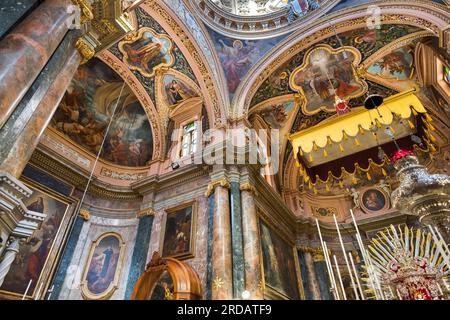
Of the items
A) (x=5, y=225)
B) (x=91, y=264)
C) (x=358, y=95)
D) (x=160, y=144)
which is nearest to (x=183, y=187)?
(x=160, y=144)

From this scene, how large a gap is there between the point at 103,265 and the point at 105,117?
4.79 metres

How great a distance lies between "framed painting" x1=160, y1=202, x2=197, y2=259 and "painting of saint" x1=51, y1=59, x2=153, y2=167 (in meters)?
3.12

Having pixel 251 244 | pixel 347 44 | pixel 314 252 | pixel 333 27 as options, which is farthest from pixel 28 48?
pixel 314 252

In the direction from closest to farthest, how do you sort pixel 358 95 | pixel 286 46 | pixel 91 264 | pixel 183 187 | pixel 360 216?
pixel 91 264 → pixel 183 187 → pixel 286 46 → pixel 358 95 → pixel 360 216

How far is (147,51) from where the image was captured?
Answer: 8781mm

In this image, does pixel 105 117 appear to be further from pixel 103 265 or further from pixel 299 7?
pixel 299 7

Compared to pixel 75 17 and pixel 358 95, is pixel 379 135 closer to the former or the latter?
pixel 358 95

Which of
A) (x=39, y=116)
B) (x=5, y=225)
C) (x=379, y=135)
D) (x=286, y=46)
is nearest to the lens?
(x=5, y=225)

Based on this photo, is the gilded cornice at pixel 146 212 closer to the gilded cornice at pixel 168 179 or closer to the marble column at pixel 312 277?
the gilded cornice at pixel 168 179

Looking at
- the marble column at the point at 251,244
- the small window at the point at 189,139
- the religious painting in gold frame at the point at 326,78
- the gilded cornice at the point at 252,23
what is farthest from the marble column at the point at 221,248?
the gilded cornice at the point at 252,23

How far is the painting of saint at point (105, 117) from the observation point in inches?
337

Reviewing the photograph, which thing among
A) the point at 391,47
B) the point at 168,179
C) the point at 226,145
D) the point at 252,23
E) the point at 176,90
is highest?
the point at 252,23

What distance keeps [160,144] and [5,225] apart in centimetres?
740

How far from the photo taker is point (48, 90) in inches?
134
